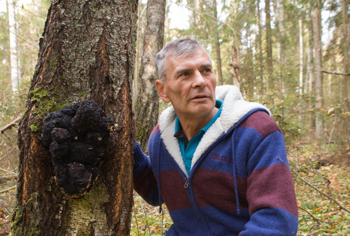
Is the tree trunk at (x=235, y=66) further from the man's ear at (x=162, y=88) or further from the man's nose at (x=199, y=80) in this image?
the man's nose at (x=199, y=80)

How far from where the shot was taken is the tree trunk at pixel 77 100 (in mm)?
1400

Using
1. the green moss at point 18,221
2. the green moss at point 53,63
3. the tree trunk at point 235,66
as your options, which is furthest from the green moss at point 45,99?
the tree trunk at point 235,66

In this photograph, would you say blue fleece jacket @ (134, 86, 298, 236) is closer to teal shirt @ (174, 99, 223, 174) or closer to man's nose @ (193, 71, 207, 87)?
teal shirt @ (174, 99, 223, 174)

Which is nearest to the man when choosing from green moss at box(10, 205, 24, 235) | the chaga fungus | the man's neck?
the man's neck

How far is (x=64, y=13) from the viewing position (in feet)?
5.07

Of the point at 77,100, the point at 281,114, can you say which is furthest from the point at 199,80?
the point at 281,114

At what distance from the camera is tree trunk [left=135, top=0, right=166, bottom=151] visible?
505 centimetres

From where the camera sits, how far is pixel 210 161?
184 centimetres

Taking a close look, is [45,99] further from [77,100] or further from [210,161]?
[210,161]

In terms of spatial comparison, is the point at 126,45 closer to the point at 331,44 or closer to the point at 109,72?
the point at 109,72

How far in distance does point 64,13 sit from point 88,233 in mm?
1356

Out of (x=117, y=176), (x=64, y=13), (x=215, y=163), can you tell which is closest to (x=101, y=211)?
(x=117, y=176)

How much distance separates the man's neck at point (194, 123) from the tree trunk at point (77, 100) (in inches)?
24.6

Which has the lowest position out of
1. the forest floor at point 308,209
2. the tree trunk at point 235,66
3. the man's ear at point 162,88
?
the forest floor at point 308,209
